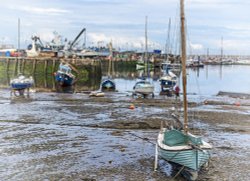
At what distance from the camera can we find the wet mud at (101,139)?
61.1 feet

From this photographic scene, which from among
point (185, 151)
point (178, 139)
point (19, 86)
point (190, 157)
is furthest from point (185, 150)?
point (19, 86)

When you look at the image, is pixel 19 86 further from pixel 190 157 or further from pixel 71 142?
pixel 190 157

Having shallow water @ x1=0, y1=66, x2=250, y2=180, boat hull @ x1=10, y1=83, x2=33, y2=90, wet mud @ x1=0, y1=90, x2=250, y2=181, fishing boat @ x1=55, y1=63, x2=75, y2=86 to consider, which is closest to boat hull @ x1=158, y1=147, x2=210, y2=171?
wet mud @ x1=0, y1=90, x2=250, y2=181

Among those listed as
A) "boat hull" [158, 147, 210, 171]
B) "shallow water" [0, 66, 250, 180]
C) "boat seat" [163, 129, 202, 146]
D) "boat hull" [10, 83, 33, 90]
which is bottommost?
"shallow water" [0, 66, 250, 180]

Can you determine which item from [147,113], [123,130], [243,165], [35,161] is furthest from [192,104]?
[35,161]

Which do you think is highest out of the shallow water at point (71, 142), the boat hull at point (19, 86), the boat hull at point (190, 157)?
the boat hull at point (19, 86)

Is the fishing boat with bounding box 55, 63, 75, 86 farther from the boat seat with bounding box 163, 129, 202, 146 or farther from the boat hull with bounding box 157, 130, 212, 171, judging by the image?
the boat hull with bounding box 157, 130, 212, 171

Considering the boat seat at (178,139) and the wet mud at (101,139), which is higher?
the boat seat at (178,139)

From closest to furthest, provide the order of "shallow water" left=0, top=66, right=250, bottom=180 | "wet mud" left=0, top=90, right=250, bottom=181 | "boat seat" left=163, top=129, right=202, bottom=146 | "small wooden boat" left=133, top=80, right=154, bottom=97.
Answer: "boat seat" left=163, top=129, right=202, bottom=146
"wet mud" left=0, top=90, right=250, bottom=181
"shallow water" left=0, top=66, right=250, bottom=180
"small wooden boat" left=133, top=80, right=154, bottom=97

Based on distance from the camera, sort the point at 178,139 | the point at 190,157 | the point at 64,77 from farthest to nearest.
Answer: the point at 64,77, the point at 178,139, the point at 190,157

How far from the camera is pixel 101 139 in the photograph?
25719mm

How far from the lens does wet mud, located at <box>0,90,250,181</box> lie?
18.6 meters

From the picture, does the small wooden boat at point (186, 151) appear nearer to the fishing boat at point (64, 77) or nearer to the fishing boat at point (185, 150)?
the fishing boat at point (185, 150)

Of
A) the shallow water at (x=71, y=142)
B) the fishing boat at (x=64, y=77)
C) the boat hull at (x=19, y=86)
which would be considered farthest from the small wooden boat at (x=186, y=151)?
the fishing boat at (x=64, y=77)
